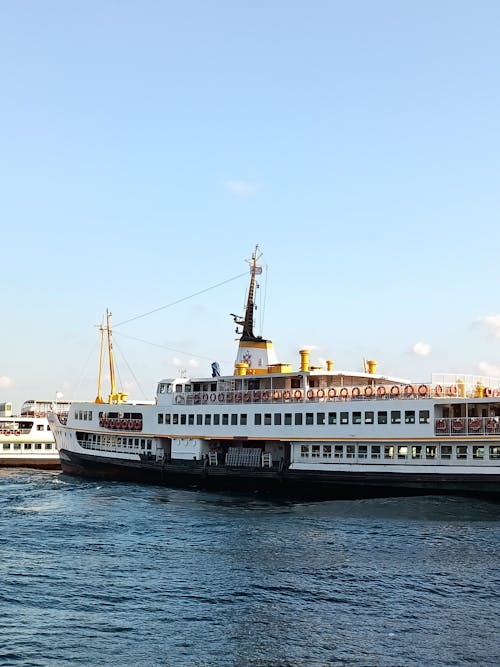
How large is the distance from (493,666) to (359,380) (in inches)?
1291

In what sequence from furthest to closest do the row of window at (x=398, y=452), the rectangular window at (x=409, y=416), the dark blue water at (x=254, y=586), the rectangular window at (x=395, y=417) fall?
the rectangular window at (x=395, y=417), the rectangular window at (x=409, y=416), the row of window at (x=398, y=452), the dark blue water at (x=254, y=586)

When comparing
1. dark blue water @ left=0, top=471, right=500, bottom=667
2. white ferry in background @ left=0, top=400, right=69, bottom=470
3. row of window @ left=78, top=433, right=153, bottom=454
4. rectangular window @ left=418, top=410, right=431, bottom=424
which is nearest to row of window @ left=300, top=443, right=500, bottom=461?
rectangular window @ left=418, top=410, right=431, bottom=424

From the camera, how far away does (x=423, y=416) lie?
40531 mm

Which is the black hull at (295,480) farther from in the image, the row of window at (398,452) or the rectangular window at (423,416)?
the rectangular window at (423,416)

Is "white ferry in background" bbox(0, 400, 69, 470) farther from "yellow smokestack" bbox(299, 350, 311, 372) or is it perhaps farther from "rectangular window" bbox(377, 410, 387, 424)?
"rectangular window" bbox(377, 410, 387, 424)

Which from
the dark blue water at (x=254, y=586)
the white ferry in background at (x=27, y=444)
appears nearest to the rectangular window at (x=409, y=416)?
the dark blue water at (x=254, y=586)

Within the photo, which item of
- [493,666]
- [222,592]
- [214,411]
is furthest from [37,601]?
[214,411]

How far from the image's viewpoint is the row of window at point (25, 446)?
2943 inches

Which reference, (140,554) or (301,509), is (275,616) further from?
(301,509)

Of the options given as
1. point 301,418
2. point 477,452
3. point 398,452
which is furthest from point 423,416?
point 301,418

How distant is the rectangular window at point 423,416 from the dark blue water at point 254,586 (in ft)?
15.7

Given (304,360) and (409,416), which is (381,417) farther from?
(304,360)

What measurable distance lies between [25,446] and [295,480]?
4254cm

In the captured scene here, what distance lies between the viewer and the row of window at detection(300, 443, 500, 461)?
39125mm
